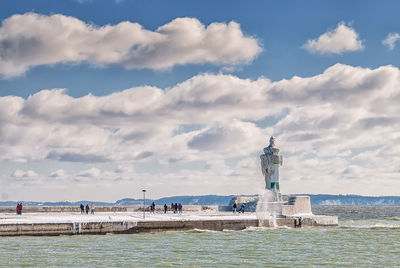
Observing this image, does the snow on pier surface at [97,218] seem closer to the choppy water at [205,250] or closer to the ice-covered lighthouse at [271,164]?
the choppy water at [205,250]

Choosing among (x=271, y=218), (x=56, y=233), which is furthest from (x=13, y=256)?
(x=271, y=218)

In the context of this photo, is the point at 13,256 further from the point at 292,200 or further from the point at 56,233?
the point at 292,200

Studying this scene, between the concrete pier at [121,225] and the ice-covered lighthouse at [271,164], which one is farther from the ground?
the ice-covered lighthouse at [271,164]

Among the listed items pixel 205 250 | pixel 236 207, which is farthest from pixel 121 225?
pixel 236 207

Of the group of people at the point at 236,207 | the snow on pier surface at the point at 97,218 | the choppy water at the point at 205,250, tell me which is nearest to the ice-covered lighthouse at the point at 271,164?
the group of people at the point at 236,207

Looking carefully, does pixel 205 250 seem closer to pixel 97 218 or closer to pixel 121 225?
pixel 121 225

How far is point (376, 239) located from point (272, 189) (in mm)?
17952

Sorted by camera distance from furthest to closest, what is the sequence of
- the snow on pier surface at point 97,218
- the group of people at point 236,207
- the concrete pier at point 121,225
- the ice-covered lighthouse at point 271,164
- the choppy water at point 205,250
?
the ice-covered lighthouse at point 271,164, the group of people at point 236,207, the snow on pier surface at point 97,218, the concrete pier at point 121,225, the choppy water at point 205,250

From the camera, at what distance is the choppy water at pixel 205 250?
24.3 meters

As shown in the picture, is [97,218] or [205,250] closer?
[205,250]

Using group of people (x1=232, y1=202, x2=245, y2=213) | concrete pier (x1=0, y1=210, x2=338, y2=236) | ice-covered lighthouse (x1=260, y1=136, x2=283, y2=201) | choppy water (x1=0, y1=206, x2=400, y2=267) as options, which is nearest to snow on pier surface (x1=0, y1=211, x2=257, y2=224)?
concrete pier (x1=0, y1=210, x2=338, y2=236)

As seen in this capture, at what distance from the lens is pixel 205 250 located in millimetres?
28578

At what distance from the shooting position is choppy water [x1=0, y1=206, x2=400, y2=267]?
24.3 meters

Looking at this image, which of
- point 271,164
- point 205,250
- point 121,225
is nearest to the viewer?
point 205,250
